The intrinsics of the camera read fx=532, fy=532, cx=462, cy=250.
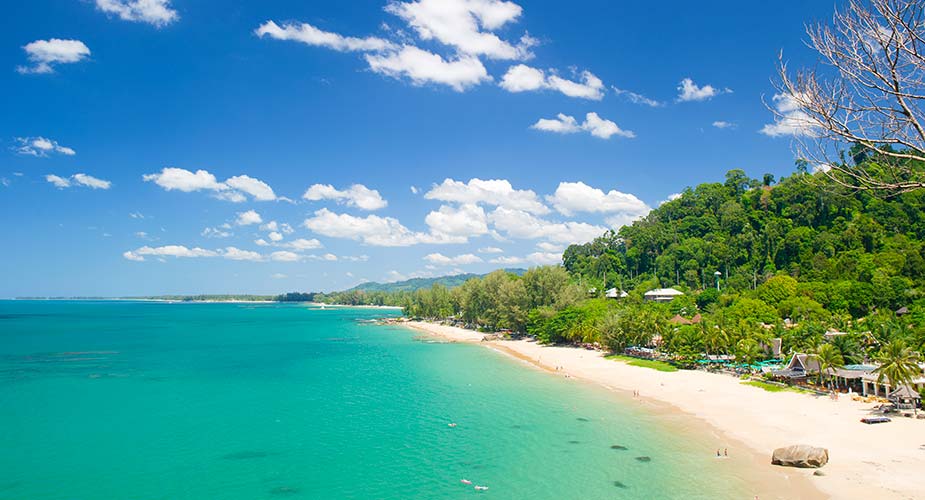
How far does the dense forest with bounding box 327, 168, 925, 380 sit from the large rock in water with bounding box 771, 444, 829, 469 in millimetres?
17571

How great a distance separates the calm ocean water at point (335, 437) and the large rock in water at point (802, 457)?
325 centimetres

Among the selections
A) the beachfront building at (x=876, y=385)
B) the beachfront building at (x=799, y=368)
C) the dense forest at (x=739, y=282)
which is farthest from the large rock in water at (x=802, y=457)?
the beachfront building at (x=799, y=368)

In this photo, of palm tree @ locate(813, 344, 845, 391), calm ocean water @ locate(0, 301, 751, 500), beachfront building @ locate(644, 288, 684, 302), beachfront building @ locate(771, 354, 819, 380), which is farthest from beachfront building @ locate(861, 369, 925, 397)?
beachfront building @ locate(644, 288, 684, 302)

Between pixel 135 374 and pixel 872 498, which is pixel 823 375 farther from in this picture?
pixel 135 374

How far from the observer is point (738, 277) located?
4759 inches

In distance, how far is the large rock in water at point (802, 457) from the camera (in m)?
30.5

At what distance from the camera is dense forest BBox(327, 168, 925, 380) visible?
66.9 metres

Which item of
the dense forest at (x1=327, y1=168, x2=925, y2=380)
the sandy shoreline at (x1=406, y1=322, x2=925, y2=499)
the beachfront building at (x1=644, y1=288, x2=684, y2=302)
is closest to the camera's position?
the sandy shoreline at (x1=406, y1=322, x2=925, y2=499)

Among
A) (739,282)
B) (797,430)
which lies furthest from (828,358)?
(739,282)

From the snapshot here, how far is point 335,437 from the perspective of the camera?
134ft

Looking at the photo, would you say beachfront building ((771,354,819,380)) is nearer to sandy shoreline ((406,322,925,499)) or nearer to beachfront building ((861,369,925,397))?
sandy shoreline ((406,322,925,499))

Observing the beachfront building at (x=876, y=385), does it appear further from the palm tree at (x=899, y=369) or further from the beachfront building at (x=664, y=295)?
the beachfront building at (x=664, y=295)

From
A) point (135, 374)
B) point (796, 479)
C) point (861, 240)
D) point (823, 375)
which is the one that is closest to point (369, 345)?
point (135, 374)

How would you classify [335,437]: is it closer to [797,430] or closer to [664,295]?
[797,430]
